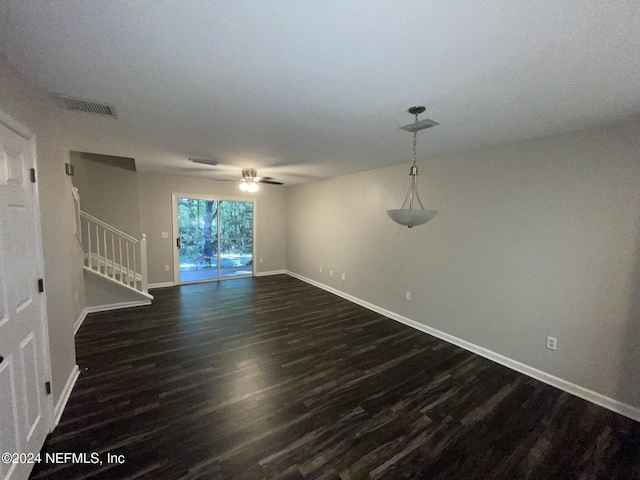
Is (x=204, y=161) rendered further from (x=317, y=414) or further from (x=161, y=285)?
(x=317, y=414)

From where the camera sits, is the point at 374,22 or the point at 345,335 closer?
the point at 374,22

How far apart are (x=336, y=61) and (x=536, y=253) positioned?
279 centimetres

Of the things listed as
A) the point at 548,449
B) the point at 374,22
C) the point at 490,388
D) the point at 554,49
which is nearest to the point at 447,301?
the point at 490,388

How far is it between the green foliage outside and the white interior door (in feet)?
15.1

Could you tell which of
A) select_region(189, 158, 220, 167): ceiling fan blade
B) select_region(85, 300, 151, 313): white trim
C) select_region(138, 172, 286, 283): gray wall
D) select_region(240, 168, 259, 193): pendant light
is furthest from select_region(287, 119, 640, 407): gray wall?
select_region(85, 300, 151, 313): white trim

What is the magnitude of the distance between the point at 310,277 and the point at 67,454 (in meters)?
4.98

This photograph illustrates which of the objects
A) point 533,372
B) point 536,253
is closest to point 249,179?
point 536,253

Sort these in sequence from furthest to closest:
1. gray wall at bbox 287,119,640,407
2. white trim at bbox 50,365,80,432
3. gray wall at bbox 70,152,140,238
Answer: gray wall at bbox 70,152,140,238
gray wall at bbox 287,119,640,407
white trim at bbox 50,365,80,432

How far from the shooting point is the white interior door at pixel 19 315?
139 centimetres

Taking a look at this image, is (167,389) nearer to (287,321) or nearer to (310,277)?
(287,321)

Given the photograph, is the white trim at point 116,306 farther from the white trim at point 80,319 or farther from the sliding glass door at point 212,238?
the sliding glass door at point 212,238

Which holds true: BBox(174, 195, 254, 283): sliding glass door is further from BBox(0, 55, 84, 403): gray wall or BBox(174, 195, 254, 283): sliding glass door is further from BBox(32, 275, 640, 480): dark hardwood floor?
BBox(0, 55, 84, 403): gray wall

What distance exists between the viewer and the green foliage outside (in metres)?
6.25

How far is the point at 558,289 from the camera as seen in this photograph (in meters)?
2.58
